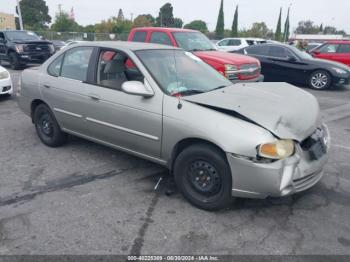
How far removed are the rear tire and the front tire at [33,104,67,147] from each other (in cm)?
1030

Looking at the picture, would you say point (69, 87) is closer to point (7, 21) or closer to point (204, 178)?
point (204, 178)

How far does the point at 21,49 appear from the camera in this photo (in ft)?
45.9

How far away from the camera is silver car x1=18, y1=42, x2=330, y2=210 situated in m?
3.04

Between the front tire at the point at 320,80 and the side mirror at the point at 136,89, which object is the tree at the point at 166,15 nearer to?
the front tire at the point at 320,80

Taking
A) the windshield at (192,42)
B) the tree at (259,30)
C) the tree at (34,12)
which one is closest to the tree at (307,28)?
the tree at (259,30)

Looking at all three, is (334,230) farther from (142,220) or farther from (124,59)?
Answer: (124,59)

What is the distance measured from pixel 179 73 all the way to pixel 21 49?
12233mm

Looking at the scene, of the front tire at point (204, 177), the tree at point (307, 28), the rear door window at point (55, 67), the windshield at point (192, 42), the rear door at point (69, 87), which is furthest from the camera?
the tree at point (307, 28)

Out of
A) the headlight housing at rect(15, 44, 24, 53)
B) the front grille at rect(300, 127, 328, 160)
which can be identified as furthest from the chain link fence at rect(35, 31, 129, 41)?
the front grille at rect(300, 127, 328, 160)

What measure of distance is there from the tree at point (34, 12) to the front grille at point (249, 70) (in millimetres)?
76965

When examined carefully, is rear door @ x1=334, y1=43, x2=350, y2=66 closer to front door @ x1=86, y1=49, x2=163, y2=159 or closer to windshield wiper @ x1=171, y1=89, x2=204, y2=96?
windshield wiper @ x1=171, y1=89, x2=204, y2=96

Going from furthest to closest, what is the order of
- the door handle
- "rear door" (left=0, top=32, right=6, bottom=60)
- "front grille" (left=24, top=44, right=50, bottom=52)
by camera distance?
"rear door" (left=0, top=32, right=6, bottom=60) → "front grille" (left=24, top=44, right=50, bottom=52) → the door handle

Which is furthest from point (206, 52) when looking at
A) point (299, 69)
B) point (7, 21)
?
point (7, 21)

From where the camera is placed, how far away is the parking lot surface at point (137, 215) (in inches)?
113
